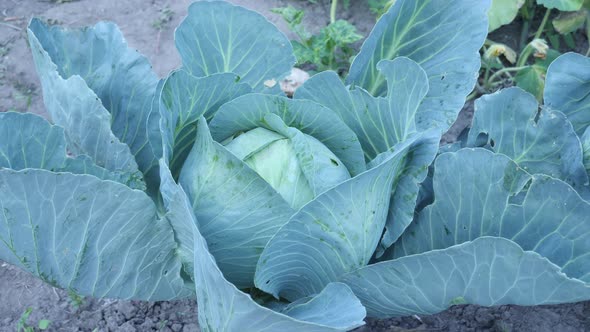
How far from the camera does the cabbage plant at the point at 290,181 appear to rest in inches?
50.7

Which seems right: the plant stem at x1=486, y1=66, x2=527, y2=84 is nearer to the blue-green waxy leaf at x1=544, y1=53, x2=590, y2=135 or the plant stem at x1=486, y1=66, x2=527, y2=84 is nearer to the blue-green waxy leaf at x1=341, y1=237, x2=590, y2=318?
the blue-green waxy leaf at x1=544, y1=53, x2=590, y2=135

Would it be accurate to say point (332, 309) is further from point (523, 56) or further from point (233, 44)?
point (523, 56)

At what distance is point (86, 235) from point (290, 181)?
17.7 inches

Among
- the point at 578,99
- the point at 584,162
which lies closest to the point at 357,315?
the point at 584,162

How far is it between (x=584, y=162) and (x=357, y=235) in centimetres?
69

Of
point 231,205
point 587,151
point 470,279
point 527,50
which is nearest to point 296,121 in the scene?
point 231,205

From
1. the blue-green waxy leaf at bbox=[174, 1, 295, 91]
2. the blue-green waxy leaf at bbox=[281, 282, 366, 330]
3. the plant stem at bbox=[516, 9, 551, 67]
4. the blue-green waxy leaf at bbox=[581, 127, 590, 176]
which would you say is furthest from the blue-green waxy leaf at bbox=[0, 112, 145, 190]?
the plant stem at bbox=[516, 9, 551, 67]

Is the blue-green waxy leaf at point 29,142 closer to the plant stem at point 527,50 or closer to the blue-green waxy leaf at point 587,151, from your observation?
A: the blue-green waxy leaf at point 587,151

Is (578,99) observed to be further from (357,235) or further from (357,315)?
(357,315)

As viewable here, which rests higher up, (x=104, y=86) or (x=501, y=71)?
(x=104, y=86)

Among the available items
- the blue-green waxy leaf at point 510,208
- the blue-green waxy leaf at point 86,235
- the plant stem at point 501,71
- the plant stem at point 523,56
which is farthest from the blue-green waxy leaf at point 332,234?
the plant stem at point 523,56

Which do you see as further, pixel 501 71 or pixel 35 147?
pixel 501 71

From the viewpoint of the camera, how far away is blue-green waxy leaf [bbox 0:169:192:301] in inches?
50.3

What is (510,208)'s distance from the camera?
1390mm
